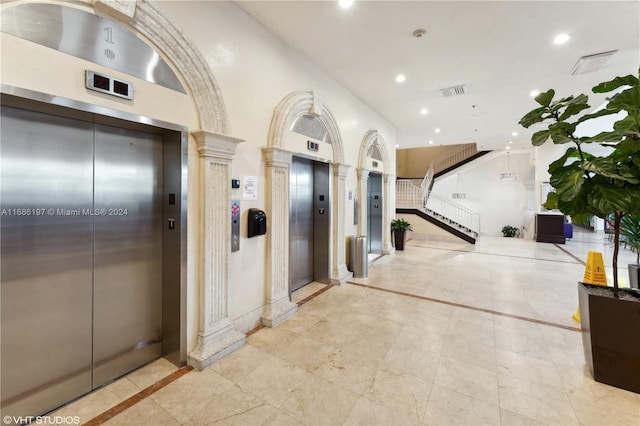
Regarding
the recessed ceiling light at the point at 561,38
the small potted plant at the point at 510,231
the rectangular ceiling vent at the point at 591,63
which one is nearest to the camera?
the recessed ceiling light at the point at 561,38

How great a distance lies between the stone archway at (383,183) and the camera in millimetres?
5738

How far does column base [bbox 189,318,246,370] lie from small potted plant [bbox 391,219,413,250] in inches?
234

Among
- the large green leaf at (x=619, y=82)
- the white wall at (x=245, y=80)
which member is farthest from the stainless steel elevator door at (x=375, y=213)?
the large green leaf at (x=619, y=82)

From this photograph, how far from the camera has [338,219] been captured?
4.97m

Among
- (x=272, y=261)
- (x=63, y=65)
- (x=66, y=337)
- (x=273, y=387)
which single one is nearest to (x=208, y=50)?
(x=63, y=65)

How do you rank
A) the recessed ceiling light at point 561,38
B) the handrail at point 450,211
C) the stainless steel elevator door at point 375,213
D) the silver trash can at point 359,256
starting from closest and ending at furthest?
the recessed ceiling light at point 561,38, the silver trash can at point 359,256, the stainless steel elevator door at point 375,213, the handrail at point 450,211

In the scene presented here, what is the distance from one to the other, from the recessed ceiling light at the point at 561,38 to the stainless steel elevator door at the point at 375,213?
4244 millimetres

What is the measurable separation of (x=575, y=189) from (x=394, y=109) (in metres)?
4.83

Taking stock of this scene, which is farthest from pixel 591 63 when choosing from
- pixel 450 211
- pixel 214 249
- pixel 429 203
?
pixel 450 211

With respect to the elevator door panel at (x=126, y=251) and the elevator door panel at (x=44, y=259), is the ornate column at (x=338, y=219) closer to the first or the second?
the elevator door panel at (x=126, y=251)

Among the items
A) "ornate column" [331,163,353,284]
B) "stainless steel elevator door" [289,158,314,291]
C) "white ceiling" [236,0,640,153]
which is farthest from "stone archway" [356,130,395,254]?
"stainless steel elevator door" [289,158,314,291]

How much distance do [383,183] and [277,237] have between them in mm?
4596

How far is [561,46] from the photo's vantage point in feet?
12.3

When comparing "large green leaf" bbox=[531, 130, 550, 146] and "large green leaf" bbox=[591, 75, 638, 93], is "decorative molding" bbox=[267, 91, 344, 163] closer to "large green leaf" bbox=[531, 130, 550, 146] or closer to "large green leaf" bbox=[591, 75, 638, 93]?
"large green leaf" bbox=[531, 130, 550, 146]
